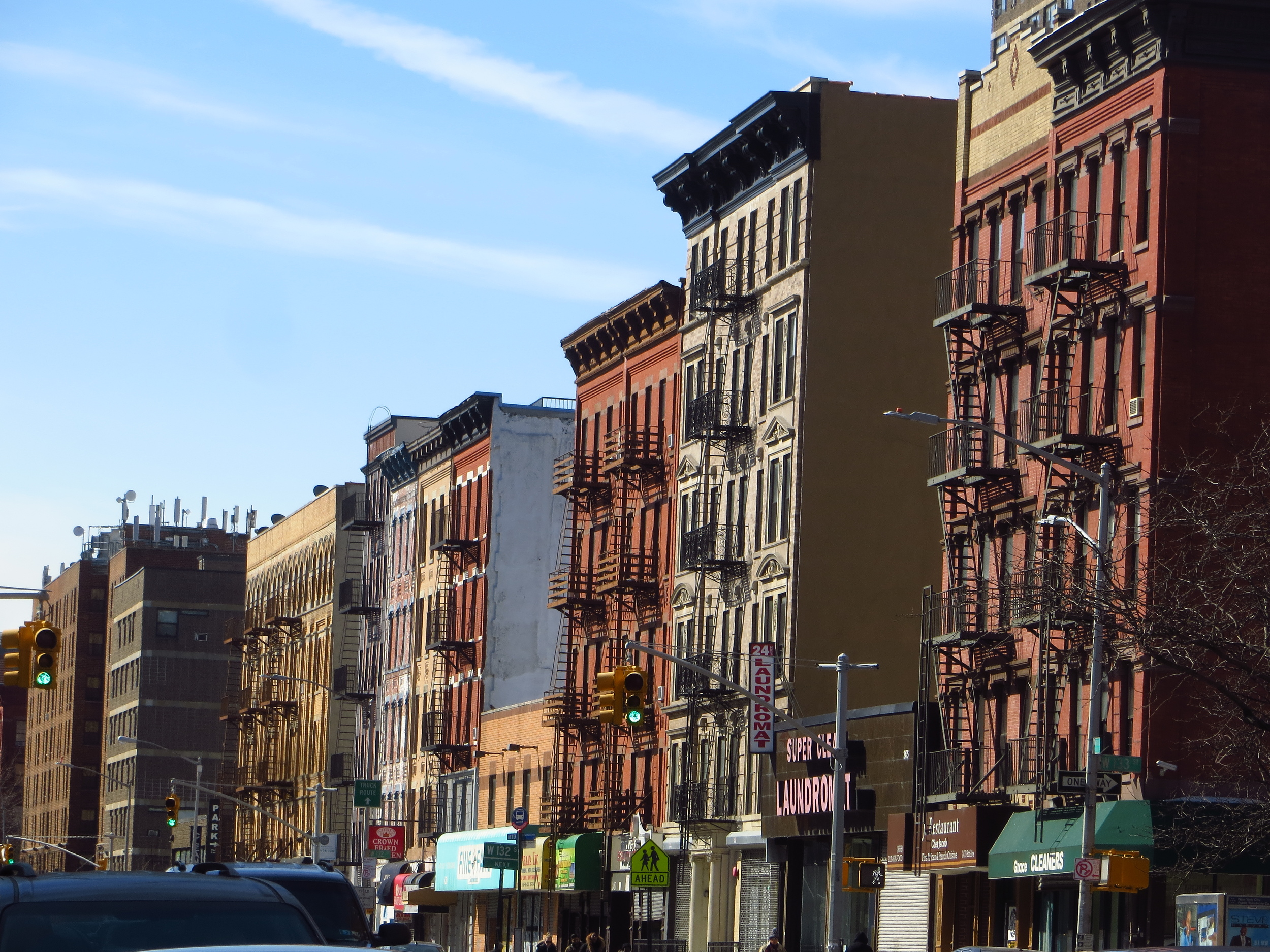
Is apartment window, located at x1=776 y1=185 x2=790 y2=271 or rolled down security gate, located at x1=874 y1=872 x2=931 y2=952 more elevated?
apartment window, located at x1=776 y1=185 x2=790 y2=271

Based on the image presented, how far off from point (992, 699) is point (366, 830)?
5033 cm

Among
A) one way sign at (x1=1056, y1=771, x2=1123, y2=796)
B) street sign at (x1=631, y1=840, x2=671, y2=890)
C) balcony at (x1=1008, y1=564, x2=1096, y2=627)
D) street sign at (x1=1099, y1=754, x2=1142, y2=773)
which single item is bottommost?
street sign at (x1=631, y1=840, x2=671, y2=890)

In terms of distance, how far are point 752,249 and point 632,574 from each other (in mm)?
10461

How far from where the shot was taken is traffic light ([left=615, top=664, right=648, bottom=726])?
1516 inches

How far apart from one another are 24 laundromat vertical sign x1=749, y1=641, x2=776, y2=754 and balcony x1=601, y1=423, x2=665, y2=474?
461 inches

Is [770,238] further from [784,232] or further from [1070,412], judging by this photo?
[1070,412]

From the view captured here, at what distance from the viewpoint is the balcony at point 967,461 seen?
45.4m

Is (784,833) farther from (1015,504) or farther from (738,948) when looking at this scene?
(1015,504)

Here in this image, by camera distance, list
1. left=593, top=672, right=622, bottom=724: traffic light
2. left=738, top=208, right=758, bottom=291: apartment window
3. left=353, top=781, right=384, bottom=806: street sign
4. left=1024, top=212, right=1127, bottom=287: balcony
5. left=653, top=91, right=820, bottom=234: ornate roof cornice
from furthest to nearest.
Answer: left=353, top=781, right=384, bottom=806: street sign < left=738, top=208, right=758, bottom=291: apartment window < left=653, top=91, right=820, bottom=234: ornate roof cornice < left=1024, top=212, right=1127, bottom=287: balcony < left=593, top=672, right=622, bottom=724: traffic light

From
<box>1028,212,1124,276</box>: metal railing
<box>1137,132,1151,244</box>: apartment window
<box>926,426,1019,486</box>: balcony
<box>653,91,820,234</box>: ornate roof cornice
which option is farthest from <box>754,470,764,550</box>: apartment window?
<box>1137,132,1151,244</box>: apartment window

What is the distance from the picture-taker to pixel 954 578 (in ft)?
158

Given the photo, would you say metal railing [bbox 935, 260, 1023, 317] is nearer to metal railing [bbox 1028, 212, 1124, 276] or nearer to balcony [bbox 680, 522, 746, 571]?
metal railing [bbox 1028, 212, 1124, 276]

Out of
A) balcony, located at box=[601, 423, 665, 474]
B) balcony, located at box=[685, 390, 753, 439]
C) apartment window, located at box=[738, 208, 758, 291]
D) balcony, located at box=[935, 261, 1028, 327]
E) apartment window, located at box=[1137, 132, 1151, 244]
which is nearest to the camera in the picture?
apartment window, located at box=[1137, 132, 1151, 244]

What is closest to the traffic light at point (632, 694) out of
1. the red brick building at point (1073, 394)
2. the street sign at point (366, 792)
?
the red brick building at point (1073, 394)
